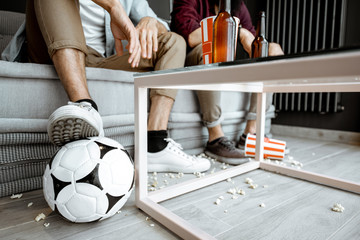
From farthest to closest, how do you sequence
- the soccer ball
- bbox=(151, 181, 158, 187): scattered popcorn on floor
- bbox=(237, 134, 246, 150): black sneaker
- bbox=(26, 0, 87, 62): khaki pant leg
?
bbox=(237, 134, 246, 150): black sneaker
bbox=(151, 181, 158, 187): scattered popcorn on floor
bbox=(26, 0, 87, 62): khaki pant leg
the soccer ball

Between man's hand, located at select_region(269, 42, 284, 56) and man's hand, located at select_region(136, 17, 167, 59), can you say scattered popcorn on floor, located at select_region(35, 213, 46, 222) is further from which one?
man's hand, located at select_region(269, 42, 284, 56)

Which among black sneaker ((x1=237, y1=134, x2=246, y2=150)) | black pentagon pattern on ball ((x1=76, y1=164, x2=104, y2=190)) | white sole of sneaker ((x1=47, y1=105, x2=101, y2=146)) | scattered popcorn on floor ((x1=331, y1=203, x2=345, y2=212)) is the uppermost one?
white sole of sneaker ((x1=47, y1=105, x2=101, y2=146))

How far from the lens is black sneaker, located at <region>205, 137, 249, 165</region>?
1.25m

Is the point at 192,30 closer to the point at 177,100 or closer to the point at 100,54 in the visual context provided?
the point at 177,100

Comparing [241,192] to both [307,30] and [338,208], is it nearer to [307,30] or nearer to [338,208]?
[338,208]

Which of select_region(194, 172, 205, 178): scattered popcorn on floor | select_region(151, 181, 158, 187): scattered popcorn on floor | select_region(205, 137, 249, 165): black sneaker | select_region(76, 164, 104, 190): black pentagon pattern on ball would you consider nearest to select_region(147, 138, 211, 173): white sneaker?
select_region(194, 172, 205, 178): scattered popcorn on floor

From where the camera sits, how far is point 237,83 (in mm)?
495

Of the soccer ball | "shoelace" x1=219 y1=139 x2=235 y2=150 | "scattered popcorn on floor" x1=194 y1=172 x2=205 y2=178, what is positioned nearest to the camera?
the soccer ball

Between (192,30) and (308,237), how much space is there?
117 centimetres

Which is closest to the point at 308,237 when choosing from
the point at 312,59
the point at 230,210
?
the point at 230,210

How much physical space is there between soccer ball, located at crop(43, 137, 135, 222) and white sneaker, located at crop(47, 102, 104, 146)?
0.14 ft

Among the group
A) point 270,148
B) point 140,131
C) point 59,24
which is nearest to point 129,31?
point 59,24

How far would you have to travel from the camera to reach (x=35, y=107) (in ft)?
2.78

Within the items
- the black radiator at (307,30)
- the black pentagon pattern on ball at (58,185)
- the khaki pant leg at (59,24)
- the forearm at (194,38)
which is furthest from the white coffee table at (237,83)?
the black radiator at (307,30)
